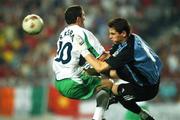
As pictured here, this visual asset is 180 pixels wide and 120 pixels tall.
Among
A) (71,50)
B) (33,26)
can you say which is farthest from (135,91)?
(33,26)

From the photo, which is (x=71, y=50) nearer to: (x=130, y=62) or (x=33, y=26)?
(x=33, y=26)

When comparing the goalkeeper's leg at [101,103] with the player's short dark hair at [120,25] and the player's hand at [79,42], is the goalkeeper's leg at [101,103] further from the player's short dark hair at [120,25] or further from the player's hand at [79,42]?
the player's short dark hair at [120,25]

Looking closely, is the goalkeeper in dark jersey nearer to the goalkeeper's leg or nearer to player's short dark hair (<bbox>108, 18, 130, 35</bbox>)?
player's short dark hair (<bbox>108, 18, 130, 35</bbox>)

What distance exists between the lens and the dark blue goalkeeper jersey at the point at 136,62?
30.8ft

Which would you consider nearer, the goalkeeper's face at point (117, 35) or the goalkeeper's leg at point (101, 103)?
the goalkeeper's face at point (117, 35)

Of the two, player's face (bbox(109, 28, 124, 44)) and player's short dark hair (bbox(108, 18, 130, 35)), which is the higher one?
player's short dark hair (bbox(108, 18, 130, 35))

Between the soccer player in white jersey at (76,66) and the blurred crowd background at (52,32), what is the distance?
6.88 metres

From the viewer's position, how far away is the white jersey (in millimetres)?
9680

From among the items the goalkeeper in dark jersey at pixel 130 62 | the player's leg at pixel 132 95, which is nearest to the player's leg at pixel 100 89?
the player's leg at pixel 132 95

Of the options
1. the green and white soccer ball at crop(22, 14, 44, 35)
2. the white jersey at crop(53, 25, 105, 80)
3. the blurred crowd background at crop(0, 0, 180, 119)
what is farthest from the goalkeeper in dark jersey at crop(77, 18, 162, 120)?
the blurred crowd background at crop(0, 0, 180, 119)

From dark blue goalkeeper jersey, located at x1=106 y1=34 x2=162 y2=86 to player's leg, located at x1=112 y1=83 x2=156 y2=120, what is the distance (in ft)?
0.50

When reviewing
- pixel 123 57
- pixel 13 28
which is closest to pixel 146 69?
pixel 123 57

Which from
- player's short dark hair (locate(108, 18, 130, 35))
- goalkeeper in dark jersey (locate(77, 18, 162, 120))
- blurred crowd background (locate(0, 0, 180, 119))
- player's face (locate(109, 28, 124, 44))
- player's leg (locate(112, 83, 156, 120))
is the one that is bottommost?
blurred crowd background (locate(0, 0, 180, 119))

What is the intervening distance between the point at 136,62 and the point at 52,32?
33.1 feet
